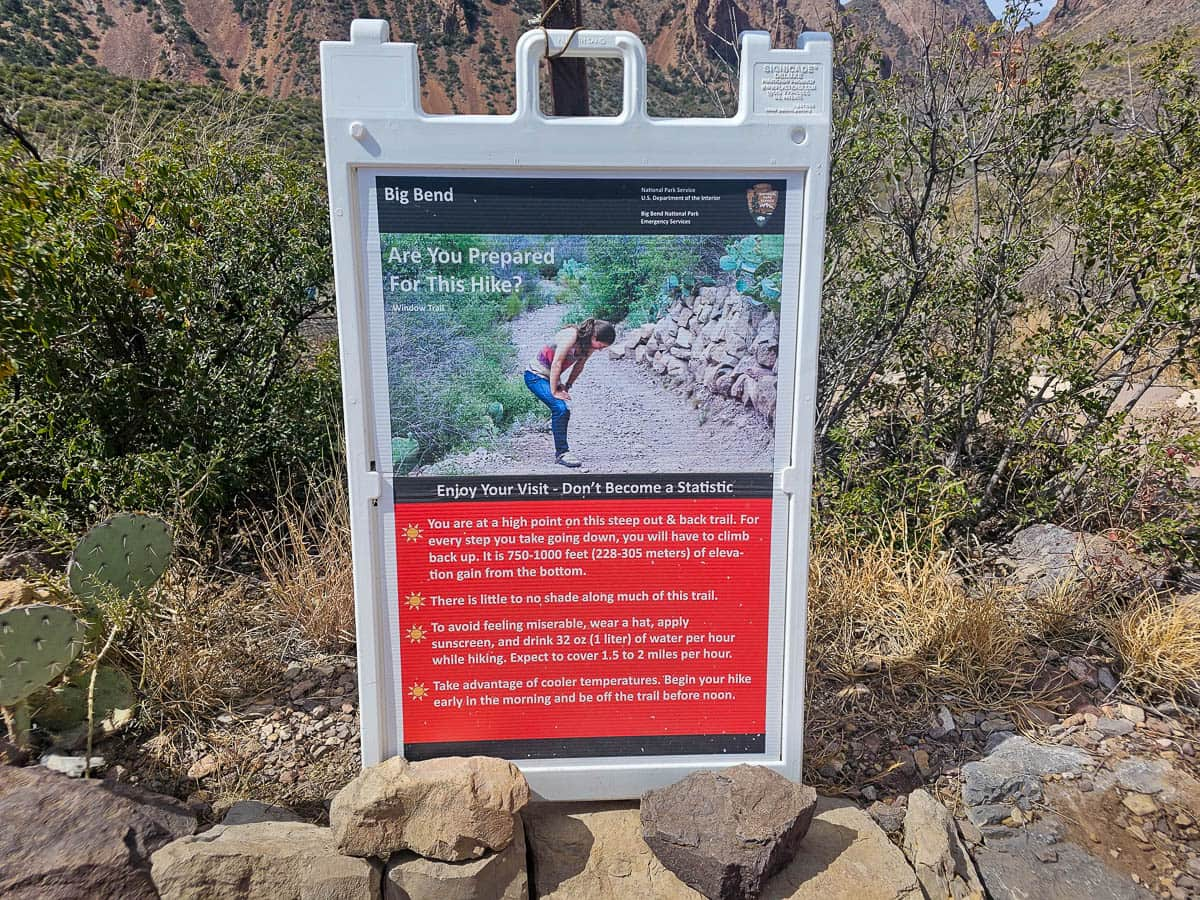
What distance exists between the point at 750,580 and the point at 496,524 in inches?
31.1

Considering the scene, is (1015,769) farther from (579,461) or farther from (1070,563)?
(579,461)

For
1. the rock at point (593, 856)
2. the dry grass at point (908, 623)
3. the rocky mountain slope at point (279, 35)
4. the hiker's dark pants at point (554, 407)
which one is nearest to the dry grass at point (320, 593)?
the rock at point (593, 856)

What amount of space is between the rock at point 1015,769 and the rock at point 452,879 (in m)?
1.60

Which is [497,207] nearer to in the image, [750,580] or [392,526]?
[392,526]

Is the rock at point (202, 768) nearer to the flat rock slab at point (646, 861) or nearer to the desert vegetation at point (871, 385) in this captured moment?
the desert vegetation at point (871, 385)

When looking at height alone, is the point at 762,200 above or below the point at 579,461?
above

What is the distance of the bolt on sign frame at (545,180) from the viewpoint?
199cm

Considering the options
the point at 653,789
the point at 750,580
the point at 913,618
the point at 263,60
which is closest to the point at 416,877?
the point at 653,789

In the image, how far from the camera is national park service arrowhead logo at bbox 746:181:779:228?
211 cm

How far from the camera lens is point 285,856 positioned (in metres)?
2.10

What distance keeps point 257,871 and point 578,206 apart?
1.99 meters

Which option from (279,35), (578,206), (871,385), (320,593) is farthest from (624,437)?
(279,35)

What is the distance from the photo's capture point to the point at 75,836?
2135 millimetres

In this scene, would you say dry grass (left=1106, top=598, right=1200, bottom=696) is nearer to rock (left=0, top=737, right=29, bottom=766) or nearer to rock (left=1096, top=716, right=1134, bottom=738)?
rock (left=1096, top=716, right=1134, bottom=738)
